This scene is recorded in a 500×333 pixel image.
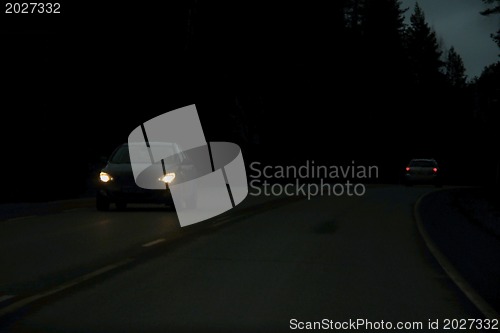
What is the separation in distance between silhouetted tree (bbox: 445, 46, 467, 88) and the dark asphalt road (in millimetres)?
123114

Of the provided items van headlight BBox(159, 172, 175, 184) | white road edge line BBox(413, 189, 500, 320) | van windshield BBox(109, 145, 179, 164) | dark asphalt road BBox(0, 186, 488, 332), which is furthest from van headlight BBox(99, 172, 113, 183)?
white road edge line BBox(413, 189, 500, 320)

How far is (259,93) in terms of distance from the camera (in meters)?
60.2

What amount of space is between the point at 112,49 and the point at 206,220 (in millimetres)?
16730

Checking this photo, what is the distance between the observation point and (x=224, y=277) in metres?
12.2

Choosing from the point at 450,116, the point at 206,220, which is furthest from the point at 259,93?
the point at 450,116

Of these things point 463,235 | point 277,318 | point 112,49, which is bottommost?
point 463,235

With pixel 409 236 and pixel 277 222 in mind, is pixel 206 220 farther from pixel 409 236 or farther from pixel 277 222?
pixel 409 236

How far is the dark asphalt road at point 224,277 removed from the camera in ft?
30.7

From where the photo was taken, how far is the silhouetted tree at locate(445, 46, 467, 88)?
464 feet

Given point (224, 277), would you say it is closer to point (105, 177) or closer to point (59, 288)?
point (59, 288)

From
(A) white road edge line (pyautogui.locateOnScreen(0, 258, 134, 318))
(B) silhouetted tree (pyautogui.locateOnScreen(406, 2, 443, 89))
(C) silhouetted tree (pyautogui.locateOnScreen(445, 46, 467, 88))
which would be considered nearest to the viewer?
(A) white road edge line (pyautogui.locateOnScreen(0, 258, 134, 318))

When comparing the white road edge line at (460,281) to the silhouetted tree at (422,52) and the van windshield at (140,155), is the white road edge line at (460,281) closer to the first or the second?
the van windshield at (140,155)

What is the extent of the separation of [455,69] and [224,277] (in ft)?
441

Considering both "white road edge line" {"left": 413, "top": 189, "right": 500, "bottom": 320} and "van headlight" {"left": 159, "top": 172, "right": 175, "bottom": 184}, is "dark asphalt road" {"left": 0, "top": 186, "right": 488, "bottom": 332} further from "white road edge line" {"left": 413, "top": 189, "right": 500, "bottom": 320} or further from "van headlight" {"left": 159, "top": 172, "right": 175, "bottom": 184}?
"van headlight" {"left": 159, "top": 172, "right": 175, "bottom": 184}
